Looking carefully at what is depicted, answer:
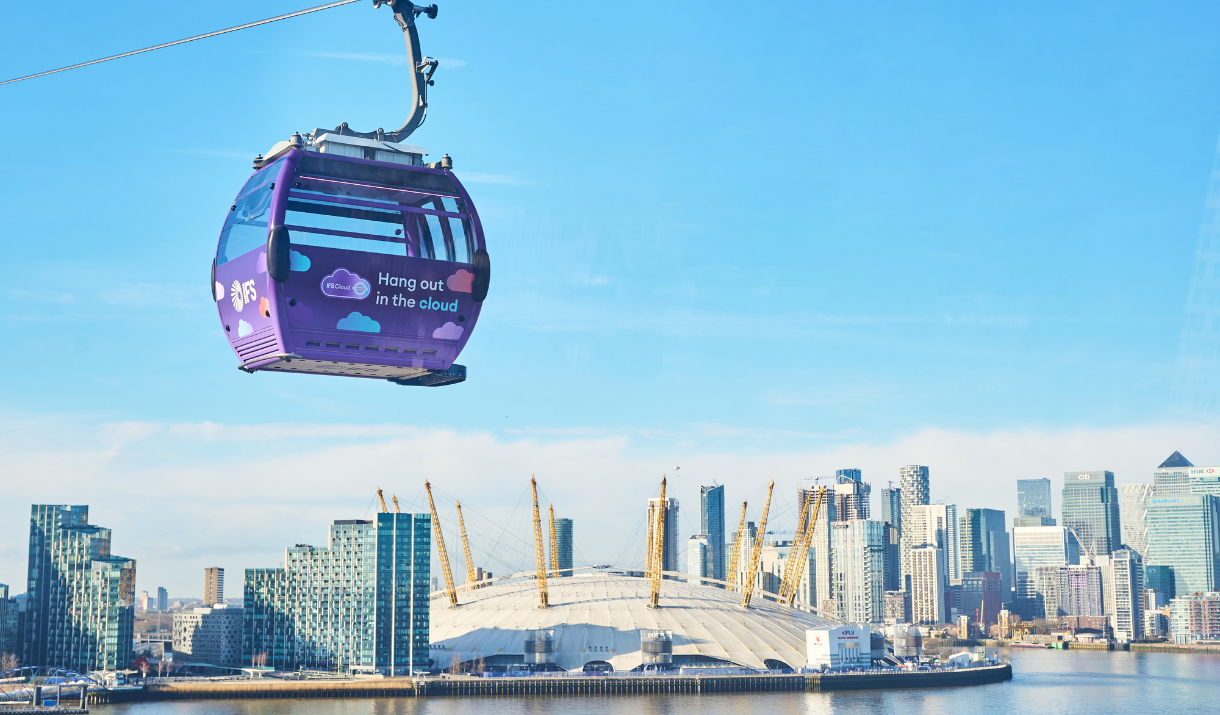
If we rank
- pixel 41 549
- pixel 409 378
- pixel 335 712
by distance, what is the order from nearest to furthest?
pixel 409 378
pixel 335 712
pixel 41 549

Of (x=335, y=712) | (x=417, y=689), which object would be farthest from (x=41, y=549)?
(x=335, y=712)

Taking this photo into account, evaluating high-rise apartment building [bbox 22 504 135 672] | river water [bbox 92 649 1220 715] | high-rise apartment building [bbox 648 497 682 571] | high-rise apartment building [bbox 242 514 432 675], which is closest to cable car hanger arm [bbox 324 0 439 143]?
river water [bbox 92 649 1220 715]

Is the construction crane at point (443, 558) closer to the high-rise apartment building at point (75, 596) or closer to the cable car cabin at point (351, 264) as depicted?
the high-rise apartment building at point (75, 596)

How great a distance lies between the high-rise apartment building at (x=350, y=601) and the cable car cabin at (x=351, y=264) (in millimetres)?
83976

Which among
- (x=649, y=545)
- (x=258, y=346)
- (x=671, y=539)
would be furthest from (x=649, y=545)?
(x=258, y=346)

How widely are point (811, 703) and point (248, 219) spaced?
249ft

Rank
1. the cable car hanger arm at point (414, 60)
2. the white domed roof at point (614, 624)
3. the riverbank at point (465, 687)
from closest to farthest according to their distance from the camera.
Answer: the cable car hanger arm at point (414, 60)
the riverbank at point (465, 687)
the white domed roof at point (614, 624)

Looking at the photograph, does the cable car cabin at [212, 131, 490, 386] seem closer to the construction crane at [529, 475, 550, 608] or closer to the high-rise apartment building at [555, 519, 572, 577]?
the construction crane at [529, 475, 550, 608]

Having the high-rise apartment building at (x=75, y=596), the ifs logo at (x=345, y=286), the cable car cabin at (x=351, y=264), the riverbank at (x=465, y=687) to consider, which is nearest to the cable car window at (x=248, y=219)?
the cable car cabin at (x=351, y=264)

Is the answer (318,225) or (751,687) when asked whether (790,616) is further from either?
(318,225)

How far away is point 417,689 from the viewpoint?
3573 inches

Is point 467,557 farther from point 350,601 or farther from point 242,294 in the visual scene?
point 242,294

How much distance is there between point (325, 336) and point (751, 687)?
83.9 m

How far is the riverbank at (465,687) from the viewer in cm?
9094
